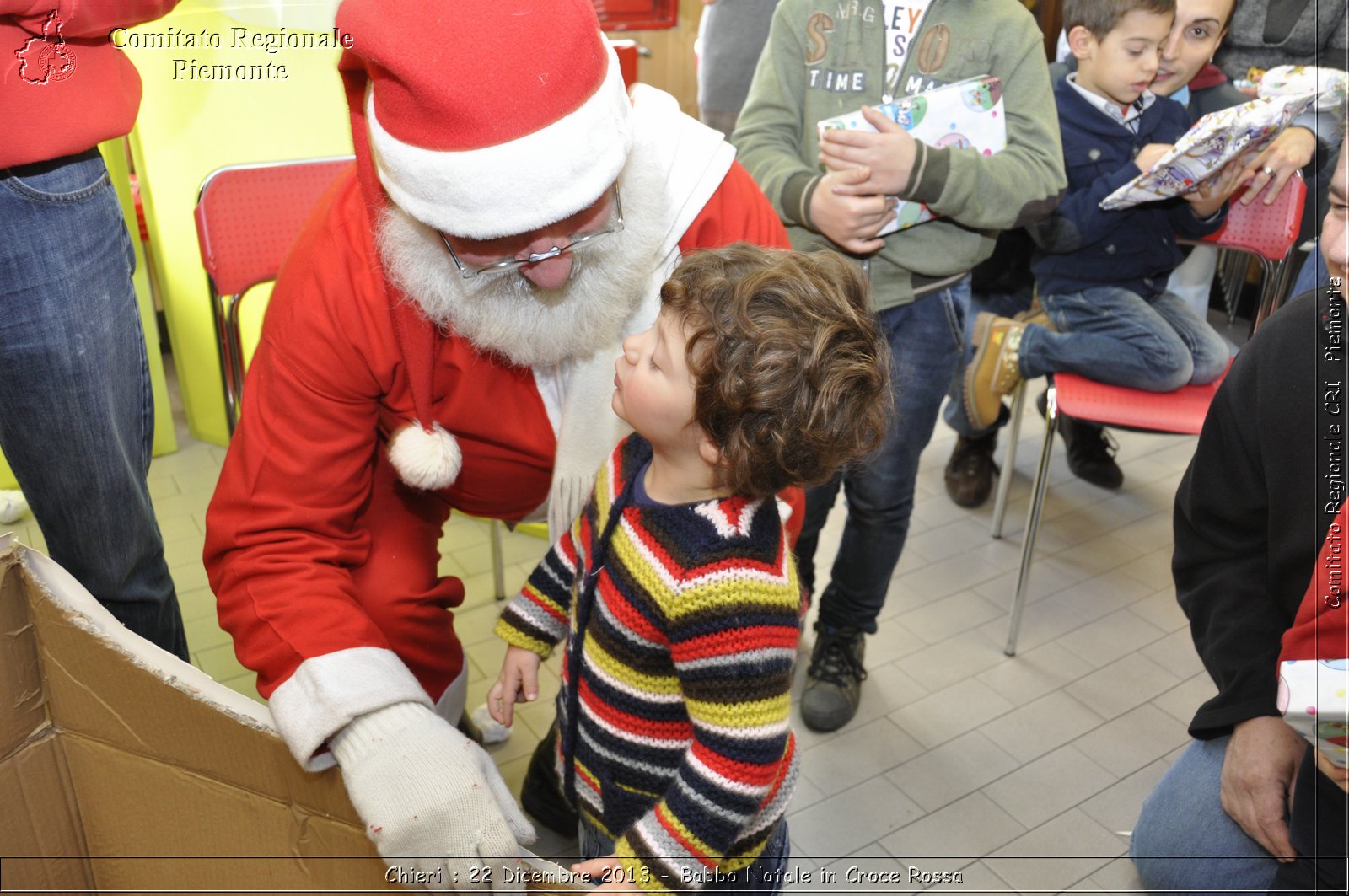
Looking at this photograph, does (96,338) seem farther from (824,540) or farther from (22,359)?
(824,540)

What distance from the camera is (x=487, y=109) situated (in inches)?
39.0

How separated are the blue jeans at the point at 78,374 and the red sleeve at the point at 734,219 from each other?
2.31 feet

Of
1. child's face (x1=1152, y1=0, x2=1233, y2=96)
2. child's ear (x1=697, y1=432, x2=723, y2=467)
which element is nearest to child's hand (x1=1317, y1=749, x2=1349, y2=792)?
child's ear (x1=697, y1=432, x2=723, y2=467)

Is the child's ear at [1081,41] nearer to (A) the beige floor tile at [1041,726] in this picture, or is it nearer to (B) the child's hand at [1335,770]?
(A) the beige floor tile at [1041,726]

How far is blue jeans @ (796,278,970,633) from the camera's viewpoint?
1720 mm

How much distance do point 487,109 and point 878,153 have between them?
0.71m

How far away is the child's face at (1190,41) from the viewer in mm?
1676

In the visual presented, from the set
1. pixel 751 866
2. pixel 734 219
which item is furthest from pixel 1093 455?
pixel 751 866

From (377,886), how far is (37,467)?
73 cm

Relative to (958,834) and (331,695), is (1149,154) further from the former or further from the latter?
(331,695)

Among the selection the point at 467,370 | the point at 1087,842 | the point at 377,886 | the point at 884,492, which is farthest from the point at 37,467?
the point at 1087,842

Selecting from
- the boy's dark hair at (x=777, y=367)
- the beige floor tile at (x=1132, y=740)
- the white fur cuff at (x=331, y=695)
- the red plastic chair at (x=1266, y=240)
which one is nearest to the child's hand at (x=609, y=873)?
the white fur cuff at (x=331, y=695)

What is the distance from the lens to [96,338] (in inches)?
50.5

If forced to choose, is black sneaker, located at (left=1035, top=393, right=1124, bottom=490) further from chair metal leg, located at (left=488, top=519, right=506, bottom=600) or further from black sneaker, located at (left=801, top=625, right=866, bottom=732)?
chair metal leg, located at (left=488, top=519, right=506, bottom=600)
